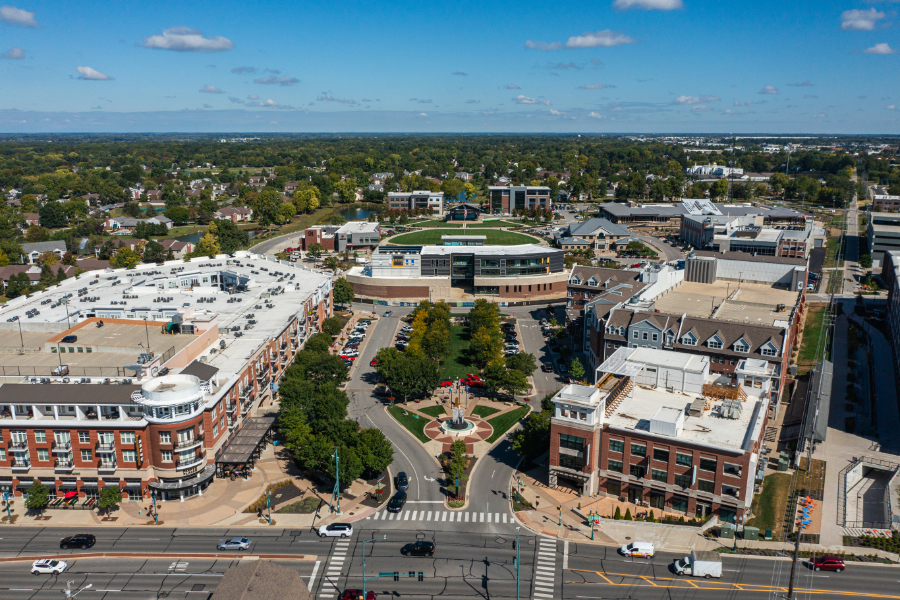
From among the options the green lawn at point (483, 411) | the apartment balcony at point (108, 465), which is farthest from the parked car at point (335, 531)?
the green lawn at point (483, 411)

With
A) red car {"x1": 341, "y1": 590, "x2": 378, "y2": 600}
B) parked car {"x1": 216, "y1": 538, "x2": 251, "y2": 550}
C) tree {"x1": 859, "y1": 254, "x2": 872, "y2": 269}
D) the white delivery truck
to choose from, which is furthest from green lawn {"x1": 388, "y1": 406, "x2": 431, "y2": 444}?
tree {"x1": 859, "y1": 254, "x2": 872, "y2": 269}

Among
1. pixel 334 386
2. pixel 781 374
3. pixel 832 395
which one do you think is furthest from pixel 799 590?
pixel 334 386

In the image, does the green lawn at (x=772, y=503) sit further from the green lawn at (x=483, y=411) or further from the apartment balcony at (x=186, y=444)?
the apartment balcony at (x=186, y=444)

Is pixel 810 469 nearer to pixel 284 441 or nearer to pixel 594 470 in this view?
pixel 594 470

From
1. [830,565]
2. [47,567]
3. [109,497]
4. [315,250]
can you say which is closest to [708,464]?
[830,565]

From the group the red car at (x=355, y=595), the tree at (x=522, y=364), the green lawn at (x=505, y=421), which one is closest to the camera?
the red car at (x=355, y=595)
